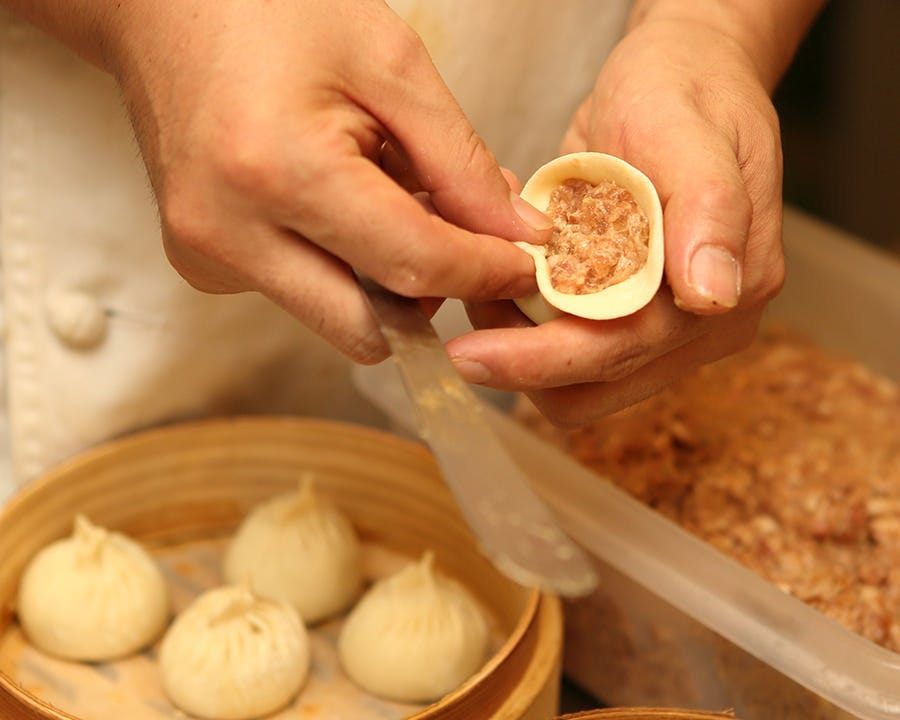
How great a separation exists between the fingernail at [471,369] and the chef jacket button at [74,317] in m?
0.53

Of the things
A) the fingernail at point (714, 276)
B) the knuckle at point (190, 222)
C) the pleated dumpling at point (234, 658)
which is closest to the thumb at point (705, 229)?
the fingernail at point (714, 276)

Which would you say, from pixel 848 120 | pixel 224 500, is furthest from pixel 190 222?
pixel 848 120

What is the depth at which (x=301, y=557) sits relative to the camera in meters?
1.11

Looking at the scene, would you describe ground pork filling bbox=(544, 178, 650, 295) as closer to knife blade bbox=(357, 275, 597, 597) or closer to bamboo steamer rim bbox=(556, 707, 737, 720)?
knife blade bbox=(357, 275, 597, 597)

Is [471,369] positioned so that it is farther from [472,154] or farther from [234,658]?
[234,658]

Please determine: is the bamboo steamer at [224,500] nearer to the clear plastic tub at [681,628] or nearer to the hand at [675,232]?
the clear plastic tub at [681,628]

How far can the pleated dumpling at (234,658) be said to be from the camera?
966mm

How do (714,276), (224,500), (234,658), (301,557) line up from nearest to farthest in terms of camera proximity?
(714,276)
(234,658)
(301,557)
(224,500)

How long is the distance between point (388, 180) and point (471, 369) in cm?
16

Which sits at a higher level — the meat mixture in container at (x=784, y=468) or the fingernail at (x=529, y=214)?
the fingernail at (x=529, y=214)

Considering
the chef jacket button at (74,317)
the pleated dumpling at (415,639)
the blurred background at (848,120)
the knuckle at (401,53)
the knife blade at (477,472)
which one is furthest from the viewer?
the blurred background at (848,120)

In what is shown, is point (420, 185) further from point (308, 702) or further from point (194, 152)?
point (308, 702)

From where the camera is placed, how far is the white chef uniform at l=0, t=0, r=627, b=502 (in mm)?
1072

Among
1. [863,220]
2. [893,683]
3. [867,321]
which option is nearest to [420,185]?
[893,683]
